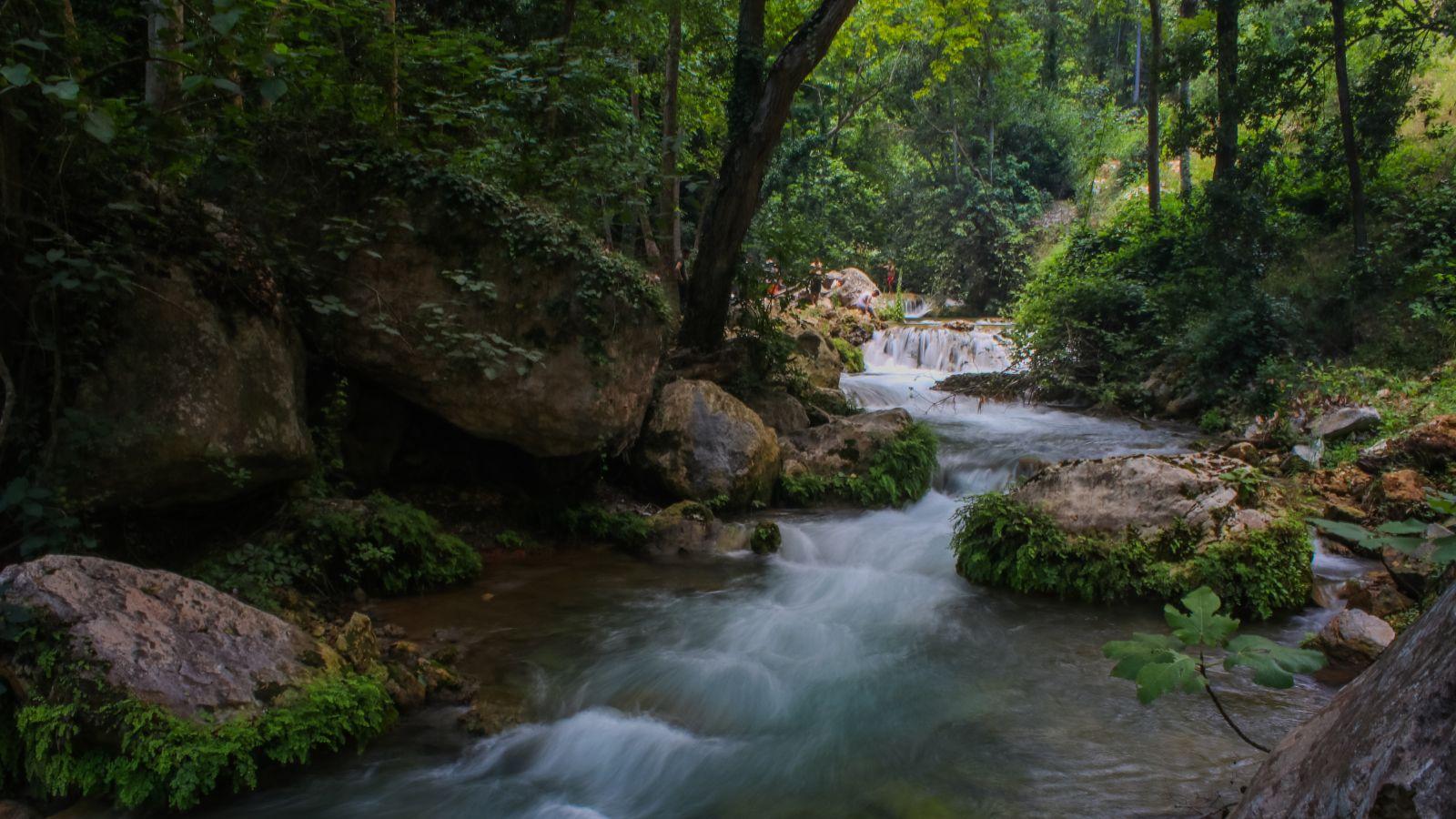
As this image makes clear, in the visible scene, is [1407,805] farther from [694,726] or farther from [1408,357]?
[1408,357]

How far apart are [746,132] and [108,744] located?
8.66 m

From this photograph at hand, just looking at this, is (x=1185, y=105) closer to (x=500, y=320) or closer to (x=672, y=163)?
(x=672, y=163)

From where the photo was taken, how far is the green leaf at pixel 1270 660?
238 centimetres

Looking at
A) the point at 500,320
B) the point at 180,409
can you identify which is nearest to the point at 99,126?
the point at 180,409

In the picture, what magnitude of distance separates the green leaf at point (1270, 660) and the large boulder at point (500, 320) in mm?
4899

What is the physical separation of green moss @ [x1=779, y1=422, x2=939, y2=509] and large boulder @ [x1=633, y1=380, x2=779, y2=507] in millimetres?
532

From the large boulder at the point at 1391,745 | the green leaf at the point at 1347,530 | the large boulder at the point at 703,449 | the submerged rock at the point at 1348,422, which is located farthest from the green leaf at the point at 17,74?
the submerged rock at the point at 1348,422

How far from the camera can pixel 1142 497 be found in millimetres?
6543

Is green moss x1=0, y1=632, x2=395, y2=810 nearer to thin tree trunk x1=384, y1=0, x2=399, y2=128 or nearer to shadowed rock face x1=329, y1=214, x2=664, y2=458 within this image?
shadowed rock face x1=329, y1=214, x2=664, y2=458

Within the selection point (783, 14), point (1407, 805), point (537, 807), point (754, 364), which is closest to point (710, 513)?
point (754, 364)

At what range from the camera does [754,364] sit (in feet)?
36.0

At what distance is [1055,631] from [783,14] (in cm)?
1018

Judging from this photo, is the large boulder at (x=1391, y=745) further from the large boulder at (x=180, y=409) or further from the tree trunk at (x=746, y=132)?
the tree trunk at (x=746, y=132)

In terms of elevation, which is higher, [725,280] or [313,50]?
[313,50]
